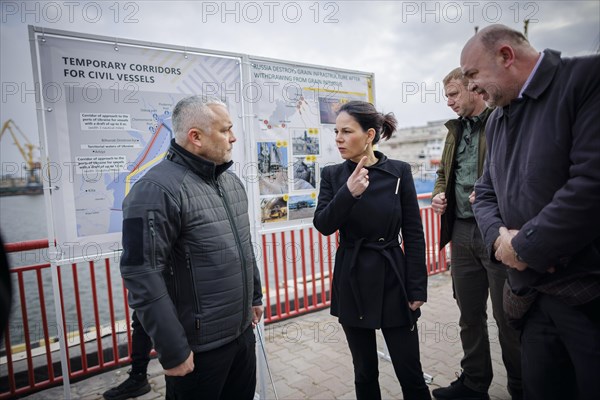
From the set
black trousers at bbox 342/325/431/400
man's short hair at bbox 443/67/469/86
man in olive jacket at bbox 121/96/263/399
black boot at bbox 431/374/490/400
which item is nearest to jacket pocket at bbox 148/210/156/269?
man in olive jacket at bbox 121/96/263/399

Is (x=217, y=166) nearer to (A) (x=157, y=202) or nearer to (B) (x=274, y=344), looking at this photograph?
(A) (x=157, y=202)

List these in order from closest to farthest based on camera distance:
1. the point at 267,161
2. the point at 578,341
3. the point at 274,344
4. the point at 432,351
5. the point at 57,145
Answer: the point at 578,341 < the point at 57,145 < the point at 267,161 < the point at 432,351 < the point at 274,344

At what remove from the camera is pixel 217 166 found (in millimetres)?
2199

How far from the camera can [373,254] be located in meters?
2.46

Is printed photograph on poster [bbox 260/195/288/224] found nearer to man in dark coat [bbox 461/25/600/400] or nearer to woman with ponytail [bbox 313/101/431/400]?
woman with ponytail [bbox 313/101/431/400]

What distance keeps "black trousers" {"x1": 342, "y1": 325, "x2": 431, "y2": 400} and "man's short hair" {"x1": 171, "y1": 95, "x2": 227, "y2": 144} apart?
1576 mm

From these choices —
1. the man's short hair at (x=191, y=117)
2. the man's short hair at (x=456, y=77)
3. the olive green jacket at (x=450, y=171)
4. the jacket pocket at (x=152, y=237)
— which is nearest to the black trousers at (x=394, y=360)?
the olive green jacket at (x=450, y=171)

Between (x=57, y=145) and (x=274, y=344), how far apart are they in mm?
3076

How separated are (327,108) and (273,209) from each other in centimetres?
116

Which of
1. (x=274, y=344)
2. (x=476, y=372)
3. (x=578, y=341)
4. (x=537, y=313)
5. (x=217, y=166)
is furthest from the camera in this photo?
(x=274, y=344)

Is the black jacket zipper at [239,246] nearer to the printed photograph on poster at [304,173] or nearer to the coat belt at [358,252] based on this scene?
the coat belt at [358,252]

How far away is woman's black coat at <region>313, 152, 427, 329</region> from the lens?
2406mm

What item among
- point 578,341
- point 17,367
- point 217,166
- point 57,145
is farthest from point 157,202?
point 17,367

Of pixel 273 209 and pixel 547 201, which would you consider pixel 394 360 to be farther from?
pixel 273 209
